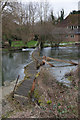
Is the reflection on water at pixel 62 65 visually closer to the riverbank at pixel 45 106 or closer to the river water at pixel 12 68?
the riverbank at pixel 45 106

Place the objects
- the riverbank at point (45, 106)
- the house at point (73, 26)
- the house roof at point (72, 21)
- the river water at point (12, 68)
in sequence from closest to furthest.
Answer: the riverbank at point (45, 106) → the river water at point (12, 68) → the house at point (73, 26) → the house roof at point (72, 21)

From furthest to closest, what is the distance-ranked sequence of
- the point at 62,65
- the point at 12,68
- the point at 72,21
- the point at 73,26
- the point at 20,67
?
the point at 72,21 → the point at 73,26 → the point at 20,67 → the point at 12,68 → the point at 62,65

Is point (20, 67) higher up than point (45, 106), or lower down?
higher up

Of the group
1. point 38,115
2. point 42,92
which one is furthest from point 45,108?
point 42,92

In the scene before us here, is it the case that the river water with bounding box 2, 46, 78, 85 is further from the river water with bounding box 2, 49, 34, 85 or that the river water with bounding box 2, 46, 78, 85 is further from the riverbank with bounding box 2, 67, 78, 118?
the riverbank with bounding box 2, 67, 78, 118

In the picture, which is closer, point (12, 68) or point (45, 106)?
point (45, 106)

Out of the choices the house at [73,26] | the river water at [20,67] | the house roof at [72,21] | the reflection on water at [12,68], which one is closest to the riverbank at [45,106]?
the river water at [20,67]

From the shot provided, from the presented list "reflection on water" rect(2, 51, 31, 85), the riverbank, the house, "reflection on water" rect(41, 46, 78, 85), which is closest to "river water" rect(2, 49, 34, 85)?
"reflection on water" rect(2, 51, 31, 85)

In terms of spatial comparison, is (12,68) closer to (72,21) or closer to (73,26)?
(73,26)

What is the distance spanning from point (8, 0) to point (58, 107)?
1334cm

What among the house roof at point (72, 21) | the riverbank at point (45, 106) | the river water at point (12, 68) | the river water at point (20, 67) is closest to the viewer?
the riverbank at point (45, 106)

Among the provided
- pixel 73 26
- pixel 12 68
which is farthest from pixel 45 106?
pixel 73 26

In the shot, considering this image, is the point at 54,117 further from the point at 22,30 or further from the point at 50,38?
the point at 22,30

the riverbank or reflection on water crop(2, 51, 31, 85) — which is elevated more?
reflection on water crop(2, 51, 31, 85)
